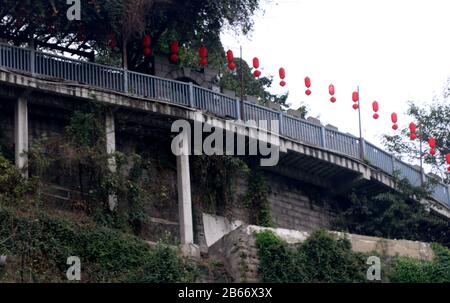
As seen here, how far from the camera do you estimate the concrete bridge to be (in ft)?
Result: 95.6

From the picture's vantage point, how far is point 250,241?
94.0ft

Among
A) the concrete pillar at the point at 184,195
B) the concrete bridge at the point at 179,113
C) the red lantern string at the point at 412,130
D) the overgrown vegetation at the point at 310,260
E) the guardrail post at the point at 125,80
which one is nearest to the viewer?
the overgrown vegetation at the point at 310,260

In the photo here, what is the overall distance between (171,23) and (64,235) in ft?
23.3

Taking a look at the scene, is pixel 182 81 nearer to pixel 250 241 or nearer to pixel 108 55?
pixel 108 55

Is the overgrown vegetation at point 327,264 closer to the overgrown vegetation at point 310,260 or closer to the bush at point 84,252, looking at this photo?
the overgrown vegetation at point 310,260

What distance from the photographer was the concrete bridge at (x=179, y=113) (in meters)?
29.1

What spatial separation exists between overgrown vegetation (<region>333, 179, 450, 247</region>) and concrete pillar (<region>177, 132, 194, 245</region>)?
518 cm

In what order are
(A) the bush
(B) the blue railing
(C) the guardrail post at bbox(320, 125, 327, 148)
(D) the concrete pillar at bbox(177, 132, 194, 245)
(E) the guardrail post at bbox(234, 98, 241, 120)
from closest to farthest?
(A) the bush
(B) the blue railing
(D) the concrete pillar at bbox(177, 132, 194, 245)
(E) the guardrail post at bbox(234, 98, 241, 120)
(C) the guardrail post at bbox(320, 125, 327, 148)

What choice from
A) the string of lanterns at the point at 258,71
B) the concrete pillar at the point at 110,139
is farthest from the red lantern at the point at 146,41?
the concrete pillar at the point at 110,139

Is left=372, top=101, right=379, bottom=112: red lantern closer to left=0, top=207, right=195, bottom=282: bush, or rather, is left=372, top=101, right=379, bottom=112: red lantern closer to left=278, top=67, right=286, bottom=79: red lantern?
left=278, top=67, right=286, bottom=79: red lantern

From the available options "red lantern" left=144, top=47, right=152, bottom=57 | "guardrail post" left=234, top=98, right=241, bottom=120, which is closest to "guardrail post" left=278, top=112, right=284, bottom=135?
"guardrail post" left=234, top=98, right=241, bottom=120

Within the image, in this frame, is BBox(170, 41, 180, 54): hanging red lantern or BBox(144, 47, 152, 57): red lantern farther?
BBox(170, 41, 180, 54): hanging red lantern

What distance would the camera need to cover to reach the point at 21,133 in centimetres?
Result: 2884
